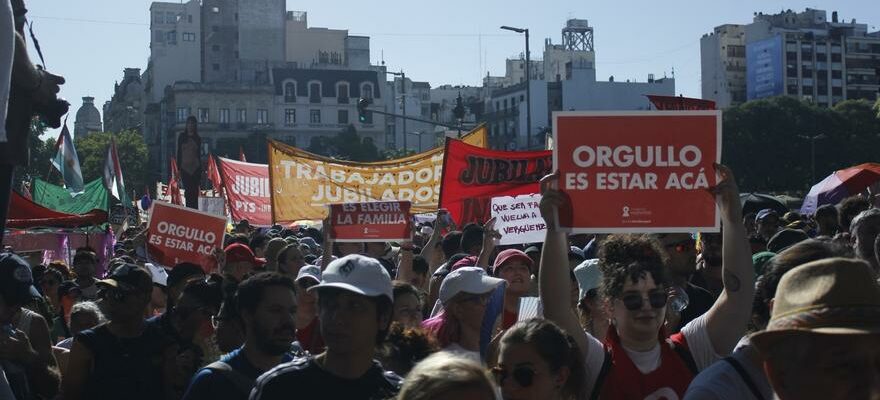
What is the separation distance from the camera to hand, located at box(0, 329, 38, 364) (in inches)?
184

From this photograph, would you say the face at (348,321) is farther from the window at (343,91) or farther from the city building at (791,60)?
the city building at (791,60)

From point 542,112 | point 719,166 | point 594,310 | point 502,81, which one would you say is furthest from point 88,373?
point 502,81

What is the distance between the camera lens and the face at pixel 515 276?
693 cm

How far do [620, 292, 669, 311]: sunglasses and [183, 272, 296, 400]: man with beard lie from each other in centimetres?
127

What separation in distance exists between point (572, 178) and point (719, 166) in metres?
0.63

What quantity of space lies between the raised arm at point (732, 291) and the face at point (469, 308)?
1.24 m

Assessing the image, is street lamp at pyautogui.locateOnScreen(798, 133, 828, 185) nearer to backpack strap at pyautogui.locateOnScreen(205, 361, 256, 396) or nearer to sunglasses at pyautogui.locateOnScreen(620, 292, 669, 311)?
sunglasses at pyautogui.locateOnScreen(620, 292, 669, 311)

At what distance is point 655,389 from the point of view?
419 cm

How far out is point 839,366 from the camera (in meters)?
2.44

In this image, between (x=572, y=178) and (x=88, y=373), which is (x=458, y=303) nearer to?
(x=572, y=178)

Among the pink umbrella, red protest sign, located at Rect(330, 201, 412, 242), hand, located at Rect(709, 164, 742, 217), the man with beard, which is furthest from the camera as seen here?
the pink umbrella

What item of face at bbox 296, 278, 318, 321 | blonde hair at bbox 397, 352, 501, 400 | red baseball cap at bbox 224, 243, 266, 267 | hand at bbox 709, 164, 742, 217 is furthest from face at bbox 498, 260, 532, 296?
blonde hair at bbox 397, 352, 501, 400

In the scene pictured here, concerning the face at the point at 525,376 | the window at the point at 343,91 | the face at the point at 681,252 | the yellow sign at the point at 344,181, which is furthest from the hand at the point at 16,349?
the window at the point at 343,91

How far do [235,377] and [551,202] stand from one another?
1.33 meters
